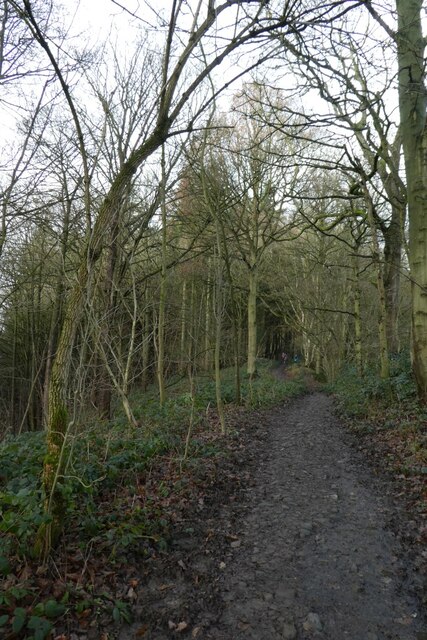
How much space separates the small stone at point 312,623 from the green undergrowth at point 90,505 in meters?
1.27

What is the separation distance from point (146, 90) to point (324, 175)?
9515mm

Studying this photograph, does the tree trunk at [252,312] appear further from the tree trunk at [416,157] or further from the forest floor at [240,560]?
the forest floor at [240,560]

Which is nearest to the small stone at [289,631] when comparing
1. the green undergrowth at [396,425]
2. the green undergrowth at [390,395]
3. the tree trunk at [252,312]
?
the green undergrowth at [396,425]

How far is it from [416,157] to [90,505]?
8029 millimetres

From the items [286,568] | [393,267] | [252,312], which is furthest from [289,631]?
[252,312]

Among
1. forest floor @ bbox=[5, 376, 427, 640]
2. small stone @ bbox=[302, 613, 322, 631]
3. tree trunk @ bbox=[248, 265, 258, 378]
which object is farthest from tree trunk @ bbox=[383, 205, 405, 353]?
small stone @ bbox=[302, 613, 322, 631]

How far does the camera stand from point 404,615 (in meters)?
2.79

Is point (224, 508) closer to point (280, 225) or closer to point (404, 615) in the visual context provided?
point (404, 615)

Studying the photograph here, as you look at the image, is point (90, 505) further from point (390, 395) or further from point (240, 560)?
point (390, 395)

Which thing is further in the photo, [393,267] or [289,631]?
[393,267]

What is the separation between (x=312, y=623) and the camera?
2727 mm

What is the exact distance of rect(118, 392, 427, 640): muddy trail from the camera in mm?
2740

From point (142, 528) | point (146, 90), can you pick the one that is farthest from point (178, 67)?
point (146, 90)

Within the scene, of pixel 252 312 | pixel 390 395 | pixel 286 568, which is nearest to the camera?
pixel 286 568
